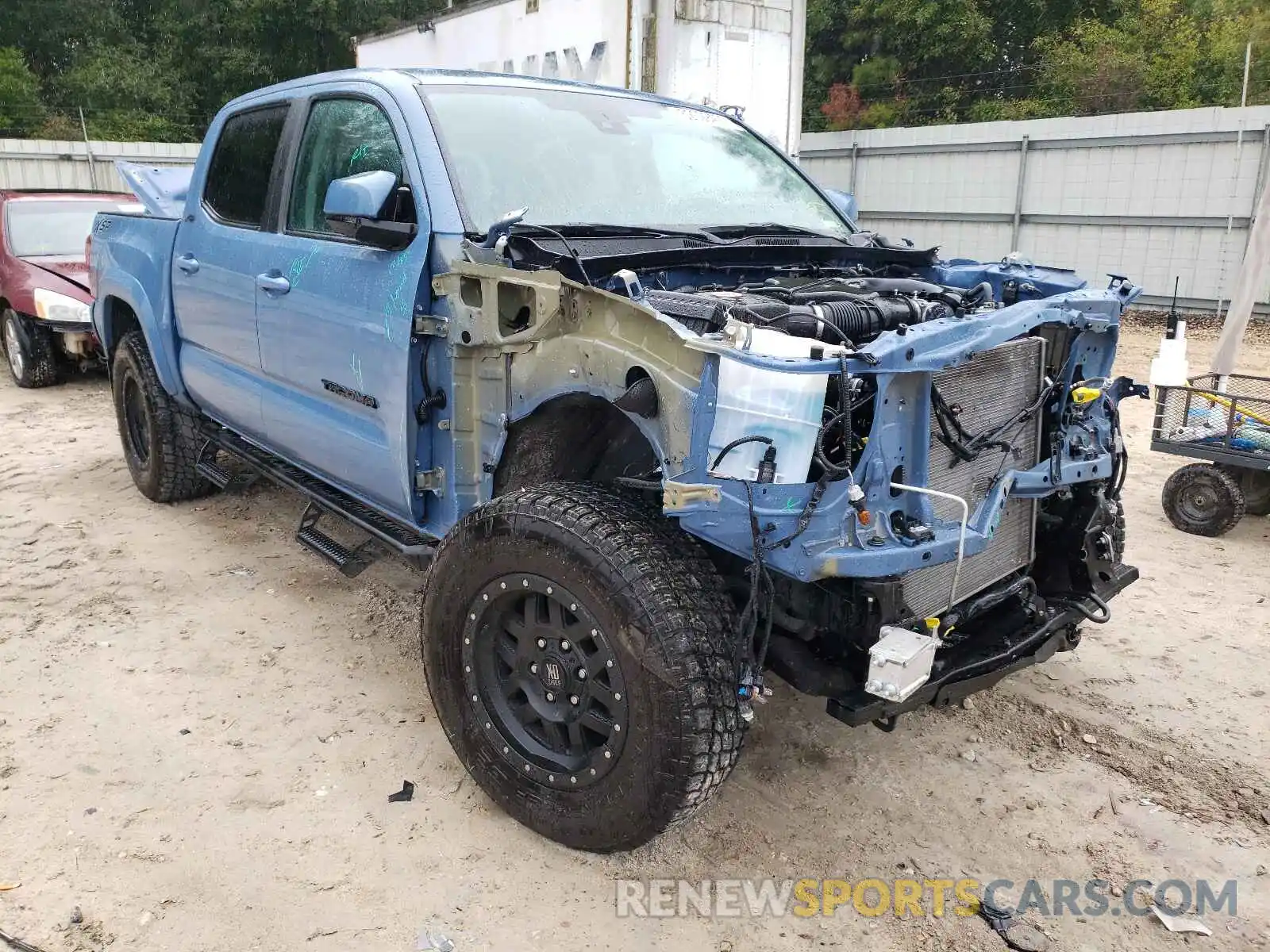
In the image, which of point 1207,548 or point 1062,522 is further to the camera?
point 1207,548

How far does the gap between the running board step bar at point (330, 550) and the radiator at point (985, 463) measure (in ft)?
6.90

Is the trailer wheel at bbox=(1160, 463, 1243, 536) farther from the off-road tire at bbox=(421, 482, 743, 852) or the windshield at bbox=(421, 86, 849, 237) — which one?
the off-road tire at bbox=(421, 482, 743, 852)

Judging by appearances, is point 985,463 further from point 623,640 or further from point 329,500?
point 329,500

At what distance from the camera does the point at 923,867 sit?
281cm

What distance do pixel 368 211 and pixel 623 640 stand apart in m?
1.59

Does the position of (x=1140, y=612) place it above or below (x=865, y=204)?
below

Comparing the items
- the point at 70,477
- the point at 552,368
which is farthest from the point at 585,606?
the point at 70,477

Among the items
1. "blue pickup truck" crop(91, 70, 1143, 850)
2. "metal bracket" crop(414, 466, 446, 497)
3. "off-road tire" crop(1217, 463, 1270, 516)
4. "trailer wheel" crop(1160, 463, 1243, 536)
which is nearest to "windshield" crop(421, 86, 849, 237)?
"blue pickup truck" crop(91, 70, 1143, 850)

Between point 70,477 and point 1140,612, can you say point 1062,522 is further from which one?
point 70,477

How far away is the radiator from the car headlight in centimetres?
865

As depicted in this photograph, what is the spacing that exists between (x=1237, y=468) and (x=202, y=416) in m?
5.68

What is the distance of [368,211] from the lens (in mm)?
3121

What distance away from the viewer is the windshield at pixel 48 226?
386 inches

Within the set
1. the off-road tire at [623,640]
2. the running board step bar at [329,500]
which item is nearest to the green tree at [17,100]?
the running board step bar at [329,500]
